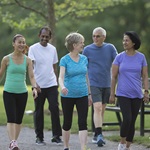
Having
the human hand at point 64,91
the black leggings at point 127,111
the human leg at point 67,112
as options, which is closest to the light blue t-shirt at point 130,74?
the black leggings at point 127,111

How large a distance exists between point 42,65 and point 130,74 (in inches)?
84.6

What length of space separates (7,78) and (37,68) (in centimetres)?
139

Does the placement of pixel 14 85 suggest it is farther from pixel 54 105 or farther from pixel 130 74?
pixel 130 74

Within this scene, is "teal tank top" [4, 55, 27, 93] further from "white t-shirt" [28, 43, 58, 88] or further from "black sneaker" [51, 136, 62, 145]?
"black sneaker" [51, 136, 62, 145]

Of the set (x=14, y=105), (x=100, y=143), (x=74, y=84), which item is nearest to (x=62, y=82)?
(x=74, y=84)

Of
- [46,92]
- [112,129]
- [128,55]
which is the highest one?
[128,55]

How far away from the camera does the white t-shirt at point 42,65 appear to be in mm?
11398

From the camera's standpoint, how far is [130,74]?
32.0ft

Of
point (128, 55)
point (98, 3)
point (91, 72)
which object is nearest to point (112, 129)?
point (91, 72)

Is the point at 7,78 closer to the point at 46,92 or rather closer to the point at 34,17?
the point at 46,92

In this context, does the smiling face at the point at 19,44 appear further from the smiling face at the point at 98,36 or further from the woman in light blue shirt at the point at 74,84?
the smiling face at the point at 98,36

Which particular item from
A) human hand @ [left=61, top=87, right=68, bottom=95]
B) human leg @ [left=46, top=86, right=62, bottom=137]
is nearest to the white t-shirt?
human leg @ [left=46, top=86, right=62, bottom=137]

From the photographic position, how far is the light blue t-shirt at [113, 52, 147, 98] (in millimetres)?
9750

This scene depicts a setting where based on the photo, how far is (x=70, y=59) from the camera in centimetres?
972
